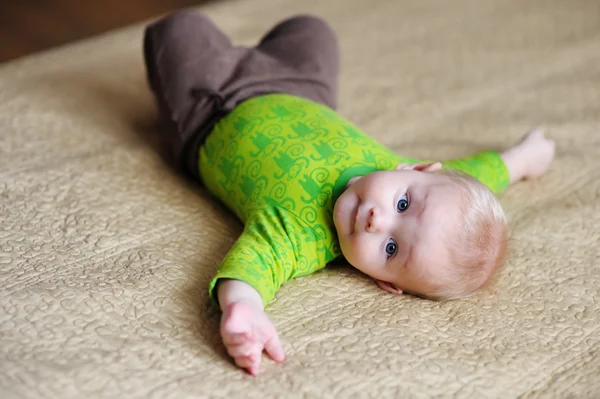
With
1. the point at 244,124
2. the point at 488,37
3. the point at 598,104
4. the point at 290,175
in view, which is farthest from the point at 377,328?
the point at 488,37

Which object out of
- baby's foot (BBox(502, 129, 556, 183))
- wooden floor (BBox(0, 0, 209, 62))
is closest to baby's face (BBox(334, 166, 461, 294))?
baby's foot (BBox(502, 129, 556, 183))

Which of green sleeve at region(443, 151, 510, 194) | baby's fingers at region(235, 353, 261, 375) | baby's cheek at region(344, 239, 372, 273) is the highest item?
green sleeve at region(443, 151, 510, 194)

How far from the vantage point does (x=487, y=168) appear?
119cm

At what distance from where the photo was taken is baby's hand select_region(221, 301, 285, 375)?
31.1 inches

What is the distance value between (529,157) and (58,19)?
5.77 feet

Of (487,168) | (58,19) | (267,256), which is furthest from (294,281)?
(58,19)

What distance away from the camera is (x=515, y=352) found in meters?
0.87

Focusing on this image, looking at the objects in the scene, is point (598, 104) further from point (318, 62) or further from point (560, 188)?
point (318, 62)

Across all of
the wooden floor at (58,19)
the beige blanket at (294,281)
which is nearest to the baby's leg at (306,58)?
the beige blanket at (294,281)

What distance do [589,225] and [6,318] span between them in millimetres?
868

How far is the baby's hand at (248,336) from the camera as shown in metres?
0.79

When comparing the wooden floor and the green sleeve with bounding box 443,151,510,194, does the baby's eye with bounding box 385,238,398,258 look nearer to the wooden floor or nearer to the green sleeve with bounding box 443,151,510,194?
the green sleeve with bounding box 443,151,510,194

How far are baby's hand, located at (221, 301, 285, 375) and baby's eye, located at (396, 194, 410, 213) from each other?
24cm

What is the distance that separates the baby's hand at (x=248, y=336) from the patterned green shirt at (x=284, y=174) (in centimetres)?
6
